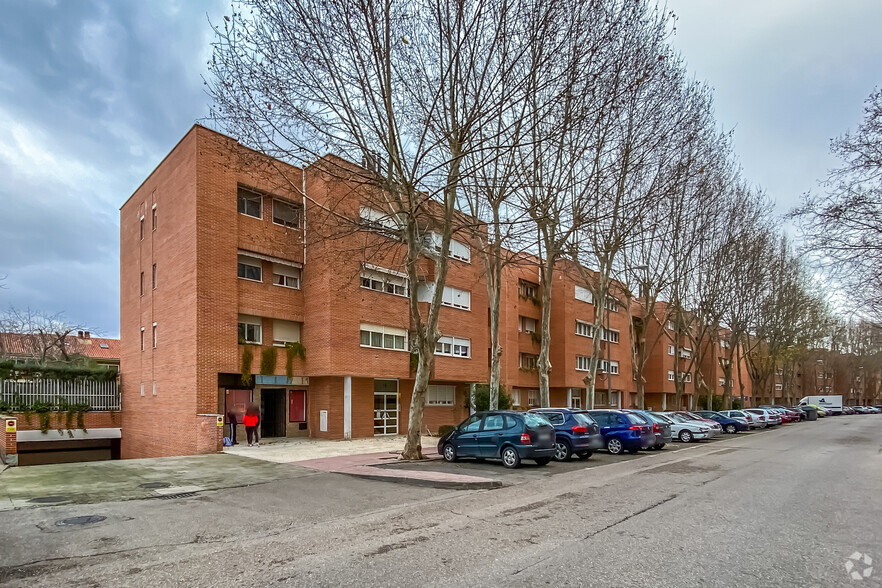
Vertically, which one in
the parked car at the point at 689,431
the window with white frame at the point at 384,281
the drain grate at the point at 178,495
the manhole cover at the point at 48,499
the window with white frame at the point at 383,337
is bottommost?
the parked car at the point at 689,431

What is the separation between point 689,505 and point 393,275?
753 inches

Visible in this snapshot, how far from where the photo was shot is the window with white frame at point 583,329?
1649 inches

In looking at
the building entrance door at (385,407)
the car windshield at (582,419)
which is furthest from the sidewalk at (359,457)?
the car windshield at (582,419)

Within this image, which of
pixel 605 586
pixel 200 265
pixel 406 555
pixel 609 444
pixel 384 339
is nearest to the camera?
pixel 605 586

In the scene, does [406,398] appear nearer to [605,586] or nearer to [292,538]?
[292,538]

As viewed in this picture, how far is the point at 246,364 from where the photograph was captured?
73.8 feet

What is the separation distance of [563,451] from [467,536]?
1014 centimetres

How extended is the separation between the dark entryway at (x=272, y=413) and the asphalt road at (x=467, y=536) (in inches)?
500

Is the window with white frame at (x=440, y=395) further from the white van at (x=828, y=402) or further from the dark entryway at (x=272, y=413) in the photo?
the white van at (x=828, y=402)

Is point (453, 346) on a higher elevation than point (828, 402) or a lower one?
higher

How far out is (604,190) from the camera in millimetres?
20391

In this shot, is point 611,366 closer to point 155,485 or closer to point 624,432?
point 624,432

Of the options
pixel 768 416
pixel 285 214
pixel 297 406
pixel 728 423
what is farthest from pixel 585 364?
pixel 285 214

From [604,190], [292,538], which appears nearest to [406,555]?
[292,538]
